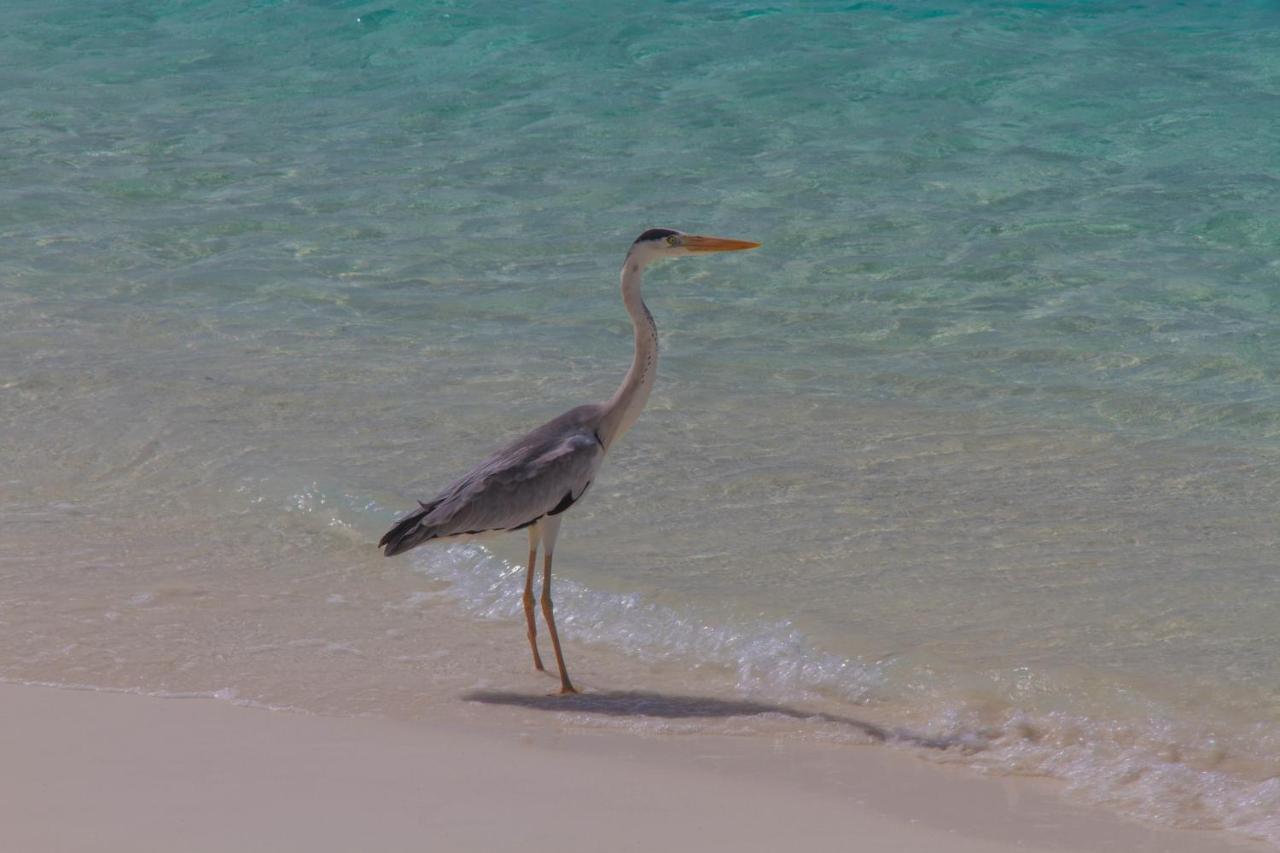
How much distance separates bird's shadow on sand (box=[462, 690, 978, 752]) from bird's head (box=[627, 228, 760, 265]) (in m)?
1.58

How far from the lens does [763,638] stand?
5.86 meters

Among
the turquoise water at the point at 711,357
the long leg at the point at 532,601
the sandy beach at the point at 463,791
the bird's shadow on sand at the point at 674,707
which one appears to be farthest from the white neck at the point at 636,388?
the sandy beach at the point at 463,791

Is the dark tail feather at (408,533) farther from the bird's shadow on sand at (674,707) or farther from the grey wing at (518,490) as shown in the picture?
the bird's shadow on sand at (674,707)

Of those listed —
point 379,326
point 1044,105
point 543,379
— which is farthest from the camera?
point 1044,105

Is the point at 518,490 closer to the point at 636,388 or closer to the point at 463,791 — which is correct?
the point at 636,388

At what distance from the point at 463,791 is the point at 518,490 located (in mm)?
1448

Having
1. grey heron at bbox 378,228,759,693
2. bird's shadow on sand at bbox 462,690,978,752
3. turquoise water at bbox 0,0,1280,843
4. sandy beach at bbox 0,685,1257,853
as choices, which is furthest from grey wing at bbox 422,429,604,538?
sandy beach at bbox 0,685,1257,853

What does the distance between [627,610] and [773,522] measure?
0.92 meters

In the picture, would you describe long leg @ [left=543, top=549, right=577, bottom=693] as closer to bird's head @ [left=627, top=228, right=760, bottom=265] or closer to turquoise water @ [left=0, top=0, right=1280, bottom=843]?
turquoise water @ [left=0, top=0, right=1280, bottom=843]

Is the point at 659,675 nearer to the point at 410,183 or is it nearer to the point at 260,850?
the point at 260,850

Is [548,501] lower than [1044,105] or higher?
higher

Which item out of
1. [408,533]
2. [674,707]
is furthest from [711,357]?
[674,707]

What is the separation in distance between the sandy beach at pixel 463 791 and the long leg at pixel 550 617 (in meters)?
0.33

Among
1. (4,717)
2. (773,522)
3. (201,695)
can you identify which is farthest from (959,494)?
(4,717)
